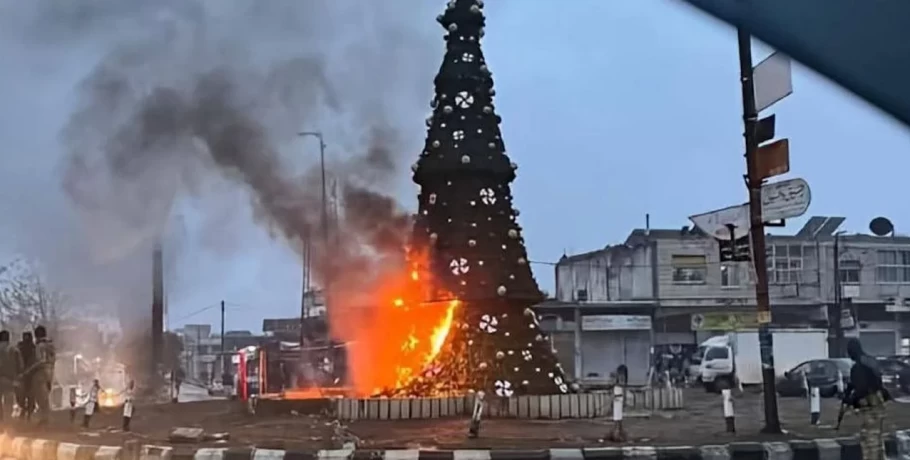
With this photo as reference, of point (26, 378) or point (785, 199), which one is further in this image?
point (26, 378)

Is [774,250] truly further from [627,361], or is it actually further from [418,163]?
[418,163]

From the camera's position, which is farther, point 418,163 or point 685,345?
point 685,345

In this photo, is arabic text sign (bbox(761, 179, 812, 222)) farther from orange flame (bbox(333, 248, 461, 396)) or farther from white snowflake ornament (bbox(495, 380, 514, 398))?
orange flame (bbox(333, 248, 461, 396))

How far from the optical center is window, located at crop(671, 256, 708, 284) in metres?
51.2

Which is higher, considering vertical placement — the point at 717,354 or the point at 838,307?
the point at 838,307

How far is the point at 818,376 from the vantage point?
31500 mm

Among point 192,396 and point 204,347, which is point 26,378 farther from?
point 204,347

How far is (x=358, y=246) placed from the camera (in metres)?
21.7

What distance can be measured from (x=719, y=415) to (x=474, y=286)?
15.3ft

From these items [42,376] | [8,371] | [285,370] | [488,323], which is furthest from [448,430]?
[285,370]

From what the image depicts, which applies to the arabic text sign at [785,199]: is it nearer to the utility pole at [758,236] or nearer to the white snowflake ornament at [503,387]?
the utility pole at [758,236]

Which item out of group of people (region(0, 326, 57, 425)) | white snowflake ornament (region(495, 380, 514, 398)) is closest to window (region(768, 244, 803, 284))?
white snowflake ornament (region(495, 380, 514, 398))

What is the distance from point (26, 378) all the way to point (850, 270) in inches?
1639

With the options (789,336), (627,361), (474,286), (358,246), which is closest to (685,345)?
(627,361)
